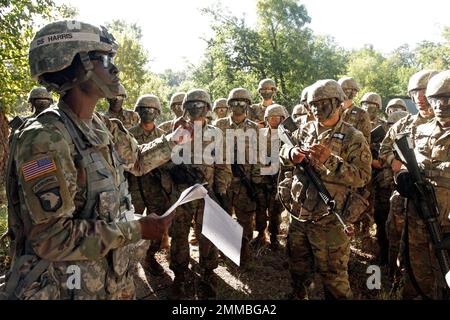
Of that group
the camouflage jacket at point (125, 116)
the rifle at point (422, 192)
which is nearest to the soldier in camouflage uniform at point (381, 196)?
the rifle at point (422, 192)

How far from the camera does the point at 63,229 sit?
1789 mm

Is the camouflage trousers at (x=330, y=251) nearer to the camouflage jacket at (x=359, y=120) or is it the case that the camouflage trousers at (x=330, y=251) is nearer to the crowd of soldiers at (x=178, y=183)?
the crowd of soldiers at (x=178, y=183)

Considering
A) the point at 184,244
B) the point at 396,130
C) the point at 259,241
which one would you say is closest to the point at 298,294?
the point at 184,244

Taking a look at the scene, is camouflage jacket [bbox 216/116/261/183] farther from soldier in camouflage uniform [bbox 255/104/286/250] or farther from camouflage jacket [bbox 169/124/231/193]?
camouflage jacket [bbox 169/124/231/193]

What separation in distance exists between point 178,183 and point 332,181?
1944mm

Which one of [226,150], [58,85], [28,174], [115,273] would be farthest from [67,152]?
[226,150]

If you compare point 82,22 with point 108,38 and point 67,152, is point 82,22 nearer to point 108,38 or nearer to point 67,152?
point 108,38

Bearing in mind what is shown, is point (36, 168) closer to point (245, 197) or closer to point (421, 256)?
point (421, 256)

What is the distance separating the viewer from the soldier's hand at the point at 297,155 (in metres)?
3.75

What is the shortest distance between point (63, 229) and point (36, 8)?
20.2 feet

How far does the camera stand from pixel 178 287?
4.66 meters

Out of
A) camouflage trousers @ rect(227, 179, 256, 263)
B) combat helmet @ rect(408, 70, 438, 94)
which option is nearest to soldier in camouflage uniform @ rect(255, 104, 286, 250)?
camouflage trousers @ rect(227, 179, 256, 263)

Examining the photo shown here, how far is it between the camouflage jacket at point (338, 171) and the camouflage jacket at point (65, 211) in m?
2.16

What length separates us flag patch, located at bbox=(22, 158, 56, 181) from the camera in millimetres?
1736
